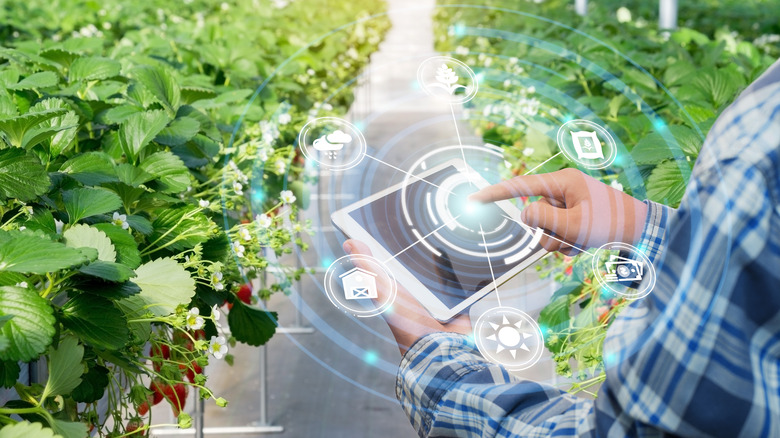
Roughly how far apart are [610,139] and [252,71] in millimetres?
1596

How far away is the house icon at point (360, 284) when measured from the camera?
36.4 inches

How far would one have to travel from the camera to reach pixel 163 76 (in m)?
1.76

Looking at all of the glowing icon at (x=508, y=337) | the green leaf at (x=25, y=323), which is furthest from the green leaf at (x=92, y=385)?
the glowing icon at (x=508, y=337)

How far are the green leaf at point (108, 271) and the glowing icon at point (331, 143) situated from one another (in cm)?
28

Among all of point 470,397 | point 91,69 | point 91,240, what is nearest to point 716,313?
point 470,397

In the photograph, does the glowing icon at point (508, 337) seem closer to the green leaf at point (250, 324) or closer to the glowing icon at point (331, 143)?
the glowing icon at point (331, 143)

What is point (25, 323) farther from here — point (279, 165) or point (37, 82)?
point (279, 165)

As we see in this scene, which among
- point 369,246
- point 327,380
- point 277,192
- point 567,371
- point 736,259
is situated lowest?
point 327,380

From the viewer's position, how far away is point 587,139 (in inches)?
45.2

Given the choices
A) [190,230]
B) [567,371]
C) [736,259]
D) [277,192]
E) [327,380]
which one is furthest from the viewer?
[327,380]

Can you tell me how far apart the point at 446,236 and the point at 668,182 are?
55 cm

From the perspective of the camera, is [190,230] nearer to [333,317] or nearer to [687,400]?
[333,317]

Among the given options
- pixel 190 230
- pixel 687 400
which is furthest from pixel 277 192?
pixel 687 400

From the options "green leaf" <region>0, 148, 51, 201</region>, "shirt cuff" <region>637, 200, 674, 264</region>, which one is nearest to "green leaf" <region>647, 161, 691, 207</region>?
"shirt cuff" <region>637, 200, 674, 264</region>
